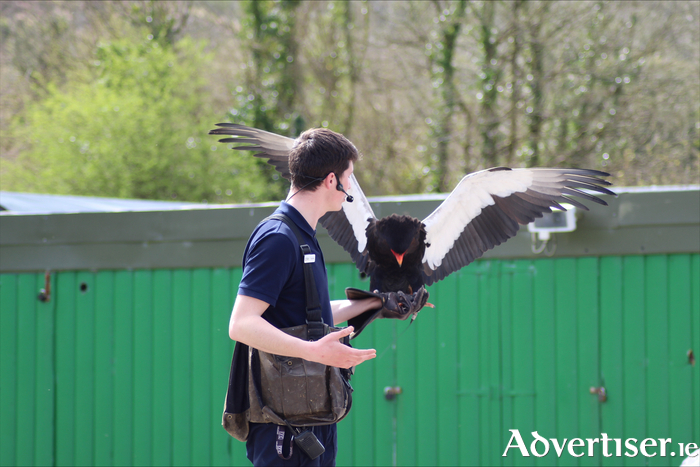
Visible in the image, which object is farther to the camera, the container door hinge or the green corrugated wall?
the container door hinge

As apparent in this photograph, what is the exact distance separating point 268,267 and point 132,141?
11078 millimetres

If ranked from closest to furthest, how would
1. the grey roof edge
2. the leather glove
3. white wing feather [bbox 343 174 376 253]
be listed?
the leather glove, white wing feather [bbox 343 174 376 253], the grey roof edge

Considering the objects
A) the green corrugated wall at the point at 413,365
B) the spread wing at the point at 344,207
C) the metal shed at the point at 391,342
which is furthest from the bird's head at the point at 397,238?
the green corrugated wall at the point at 413,365

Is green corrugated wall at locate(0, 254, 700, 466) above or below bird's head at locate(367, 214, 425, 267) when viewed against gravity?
below

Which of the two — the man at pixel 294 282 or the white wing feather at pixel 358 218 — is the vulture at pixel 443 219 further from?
the man at pixel 294 282

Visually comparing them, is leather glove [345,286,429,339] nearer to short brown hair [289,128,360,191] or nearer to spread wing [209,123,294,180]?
short brown hair [289,128,360,191]

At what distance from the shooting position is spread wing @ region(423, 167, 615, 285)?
288 centimetres

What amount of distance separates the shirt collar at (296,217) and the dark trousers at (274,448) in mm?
564

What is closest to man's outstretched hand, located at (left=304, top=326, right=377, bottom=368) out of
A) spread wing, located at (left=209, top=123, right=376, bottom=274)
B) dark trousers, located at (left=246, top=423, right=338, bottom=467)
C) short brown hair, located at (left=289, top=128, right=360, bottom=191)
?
dark trousers, located at (left=246, top=423, right=338, bottom=467)

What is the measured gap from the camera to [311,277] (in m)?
1.70

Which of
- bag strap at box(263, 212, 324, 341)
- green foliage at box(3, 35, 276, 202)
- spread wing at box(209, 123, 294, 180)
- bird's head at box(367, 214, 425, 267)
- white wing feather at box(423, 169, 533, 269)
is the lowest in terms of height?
bag strap at box(263, 212, 324, 341)

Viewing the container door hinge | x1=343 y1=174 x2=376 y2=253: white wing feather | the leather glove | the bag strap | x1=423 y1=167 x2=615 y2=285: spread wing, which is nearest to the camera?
the bag strap

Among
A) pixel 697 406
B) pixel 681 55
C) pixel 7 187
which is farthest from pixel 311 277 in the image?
pixel 7 187

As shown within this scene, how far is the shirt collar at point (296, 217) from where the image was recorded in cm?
175
